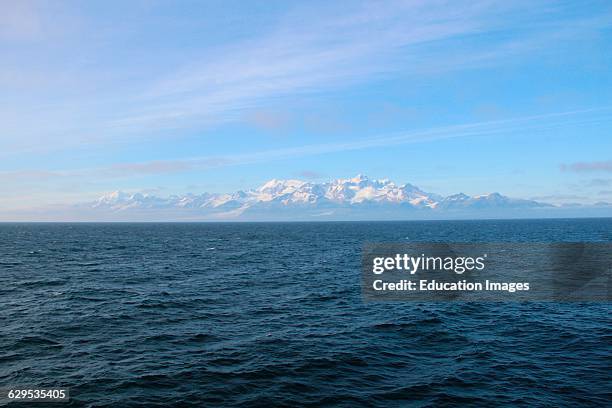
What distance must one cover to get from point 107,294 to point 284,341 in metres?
29.5

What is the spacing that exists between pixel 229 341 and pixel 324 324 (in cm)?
986

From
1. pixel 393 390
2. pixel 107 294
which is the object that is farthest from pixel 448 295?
pixel 107 294

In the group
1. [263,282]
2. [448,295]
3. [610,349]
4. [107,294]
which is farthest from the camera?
[263,282]

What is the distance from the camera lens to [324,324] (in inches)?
1490

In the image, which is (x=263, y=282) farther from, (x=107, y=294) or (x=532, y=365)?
(x=532, y=365)

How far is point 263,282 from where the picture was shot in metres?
60.4

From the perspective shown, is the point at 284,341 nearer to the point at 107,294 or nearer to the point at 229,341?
the point at 229,341

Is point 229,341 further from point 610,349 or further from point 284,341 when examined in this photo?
point 610,349

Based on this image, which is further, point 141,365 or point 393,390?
point 141,365

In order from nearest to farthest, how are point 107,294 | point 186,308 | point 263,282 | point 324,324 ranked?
point 324,324
point 186,308
point 107,294
point 263,282

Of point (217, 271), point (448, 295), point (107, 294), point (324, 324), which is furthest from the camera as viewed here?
point (217, 271)

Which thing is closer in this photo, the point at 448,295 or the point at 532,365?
the point at 532,365

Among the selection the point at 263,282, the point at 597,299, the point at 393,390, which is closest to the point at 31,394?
the point at 393,390

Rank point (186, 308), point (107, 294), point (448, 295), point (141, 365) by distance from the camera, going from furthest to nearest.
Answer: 1. point (448, 295)
2. point (107, 294)
3. point (186, 308)
4. point (141, 365)
